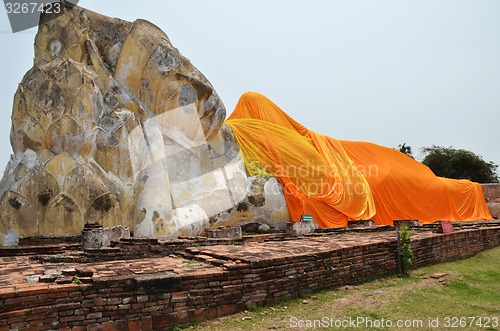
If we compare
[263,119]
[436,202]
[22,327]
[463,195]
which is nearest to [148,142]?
[263,119]

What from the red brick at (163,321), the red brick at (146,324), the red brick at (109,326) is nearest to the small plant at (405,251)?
the red brick at (163,321)

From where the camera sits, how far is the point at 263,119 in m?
14.2

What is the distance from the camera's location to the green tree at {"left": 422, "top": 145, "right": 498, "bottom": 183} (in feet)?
108

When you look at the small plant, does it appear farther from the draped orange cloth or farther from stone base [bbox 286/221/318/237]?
the draped orange cloth

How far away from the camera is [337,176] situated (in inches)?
527

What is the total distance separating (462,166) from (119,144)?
3040 centimetres

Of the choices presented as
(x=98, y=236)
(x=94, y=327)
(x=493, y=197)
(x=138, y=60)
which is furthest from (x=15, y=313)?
(x=493, y=197)

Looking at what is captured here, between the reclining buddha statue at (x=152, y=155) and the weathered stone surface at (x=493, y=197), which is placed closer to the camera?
the reclining buddha statue at (x=152, y=155)

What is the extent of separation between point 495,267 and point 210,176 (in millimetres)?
6451

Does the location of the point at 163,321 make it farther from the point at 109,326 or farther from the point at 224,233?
the point at 224,233

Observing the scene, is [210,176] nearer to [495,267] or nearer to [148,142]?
[148,142]

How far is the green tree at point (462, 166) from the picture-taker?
3291 centimetres

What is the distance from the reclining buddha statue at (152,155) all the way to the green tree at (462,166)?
20.1 meters

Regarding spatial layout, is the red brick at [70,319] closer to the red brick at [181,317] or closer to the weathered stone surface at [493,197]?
the red brick at [181,317]
